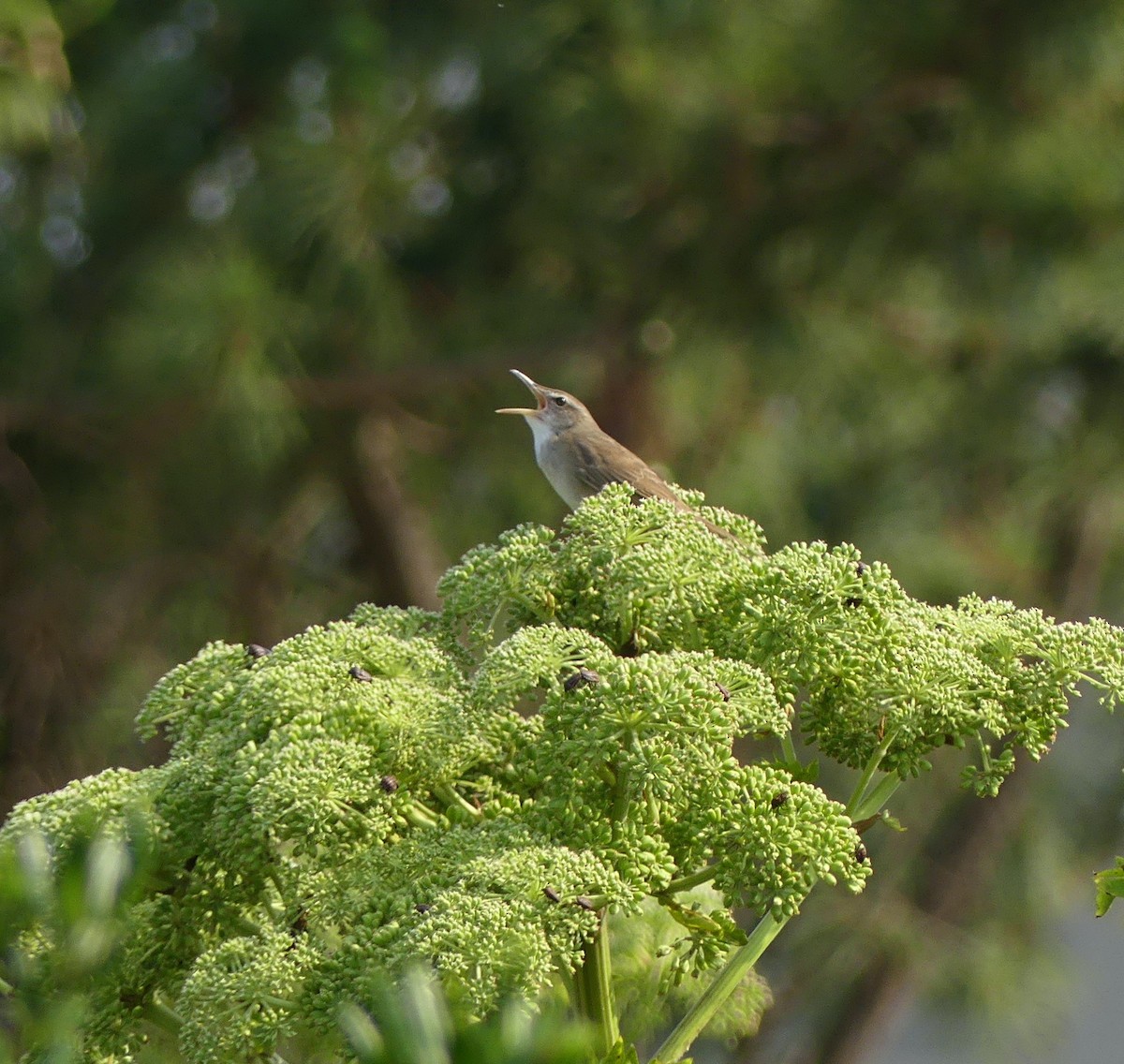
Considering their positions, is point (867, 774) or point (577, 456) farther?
point (577, 456)

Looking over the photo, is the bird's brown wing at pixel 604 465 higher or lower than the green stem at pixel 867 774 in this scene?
higher

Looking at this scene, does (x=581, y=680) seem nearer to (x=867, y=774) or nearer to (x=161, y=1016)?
(x=867, y=774)

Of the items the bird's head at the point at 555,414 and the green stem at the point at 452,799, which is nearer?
the green stem at the point at 452,799

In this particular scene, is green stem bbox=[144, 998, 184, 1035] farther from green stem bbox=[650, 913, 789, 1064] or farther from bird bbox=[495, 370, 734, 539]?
bird bbox=[495, 370, 734, 539]

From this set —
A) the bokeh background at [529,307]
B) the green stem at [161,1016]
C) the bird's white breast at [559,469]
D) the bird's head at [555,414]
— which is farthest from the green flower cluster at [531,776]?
the bokeh background at [529,307]

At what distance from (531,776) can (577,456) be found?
1.57 meters

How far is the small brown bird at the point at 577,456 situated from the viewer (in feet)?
8.15

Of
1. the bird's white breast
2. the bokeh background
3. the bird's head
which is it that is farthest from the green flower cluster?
the bokeh background

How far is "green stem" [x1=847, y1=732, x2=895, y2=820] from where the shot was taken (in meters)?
1.07

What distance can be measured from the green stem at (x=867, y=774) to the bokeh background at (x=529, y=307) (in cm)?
227

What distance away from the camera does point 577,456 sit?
259 cm

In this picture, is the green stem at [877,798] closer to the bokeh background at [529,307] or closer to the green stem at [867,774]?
the green stem at [867,774]

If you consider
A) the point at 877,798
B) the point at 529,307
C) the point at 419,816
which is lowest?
the point at 419,816

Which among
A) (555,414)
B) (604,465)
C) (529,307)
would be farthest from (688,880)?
(529,307)
